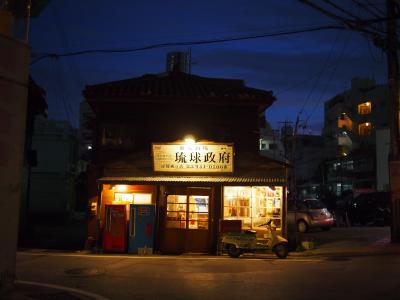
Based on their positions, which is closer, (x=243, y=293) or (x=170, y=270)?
(x=243, y=293)

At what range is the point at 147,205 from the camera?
61.6ft

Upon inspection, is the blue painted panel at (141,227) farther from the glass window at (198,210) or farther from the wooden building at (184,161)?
the glass window at (198,210)

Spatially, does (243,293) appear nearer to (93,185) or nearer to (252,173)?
(252,173)

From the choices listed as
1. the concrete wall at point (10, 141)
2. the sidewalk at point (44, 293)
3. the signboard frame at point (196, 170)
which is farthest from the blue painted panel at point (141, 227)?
the concrete wall at point (10, 141)

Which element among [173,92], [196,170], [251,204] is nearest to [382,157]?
[251,204]

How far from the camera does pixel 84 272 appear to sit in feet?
43.8

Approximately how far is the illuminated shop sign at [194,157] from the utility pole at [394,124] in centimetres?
617

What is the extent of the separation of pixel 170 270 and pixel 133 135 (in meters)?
→ 8.41

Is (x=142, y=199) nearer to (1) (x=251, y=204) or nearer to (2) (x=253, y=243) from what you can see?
(1) (x=251, y=204)

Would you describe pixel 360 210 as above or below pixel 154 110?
below

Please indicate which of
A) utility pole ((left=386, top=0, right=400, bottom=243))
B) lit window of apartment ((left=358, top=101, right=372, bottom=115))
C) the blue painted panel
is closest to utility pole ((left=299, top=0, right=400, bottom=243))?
utility pole ((left=386, top=0, right=400, bottom=243))

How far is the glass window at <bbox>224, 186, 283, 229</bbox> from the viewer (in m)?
19.7

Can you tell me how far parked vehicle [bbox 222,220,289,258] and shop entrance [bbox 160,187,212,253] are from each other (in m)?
1.68

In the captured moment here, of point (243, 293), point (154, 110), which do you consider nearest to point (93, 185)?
point (154, 110)
